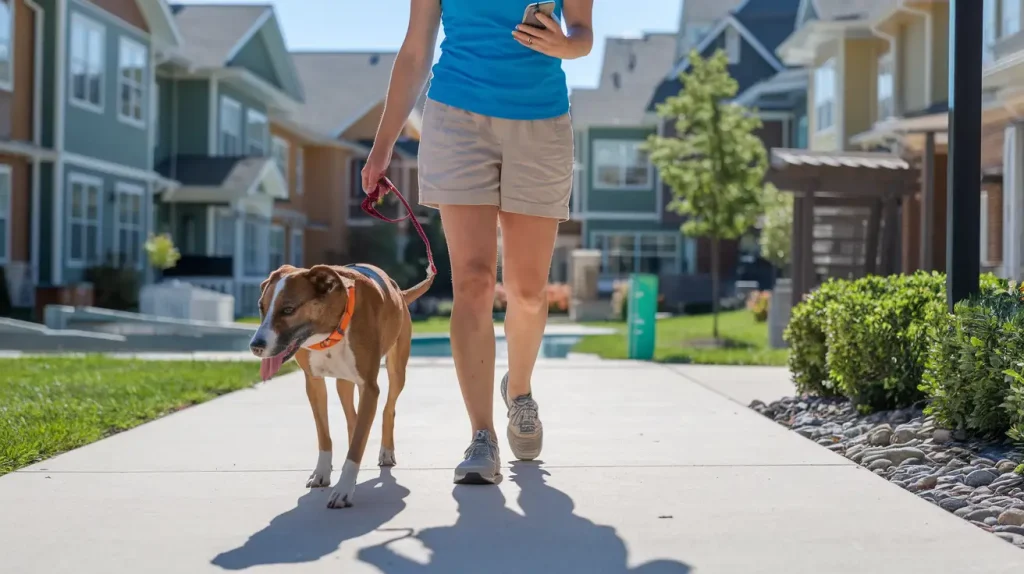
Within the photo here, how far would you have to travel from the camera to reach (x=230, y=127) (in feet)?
92.7

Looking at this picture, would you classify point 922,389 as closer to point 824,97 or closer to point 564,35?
point 564,35

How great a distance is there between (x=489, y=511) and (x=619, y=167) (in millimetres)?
35070

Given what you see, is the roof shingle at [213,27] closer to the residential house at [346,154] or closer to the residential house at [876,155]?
the residential house at [346,154]

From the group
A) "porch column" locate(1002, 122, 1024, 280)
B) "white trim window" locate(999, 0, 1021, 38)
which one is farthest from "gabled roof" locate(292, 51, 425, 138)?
"porch column" locate(1002, 122, 1024, 280)

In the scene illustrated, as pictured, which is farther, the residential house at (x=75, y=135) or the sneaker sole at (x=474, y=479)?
the residential house at (x=75, y=135)

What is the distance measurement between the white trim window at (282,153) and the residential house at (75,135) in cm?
879

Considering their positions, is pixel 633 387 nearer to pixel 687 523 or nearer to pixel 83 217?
pixel 687 523

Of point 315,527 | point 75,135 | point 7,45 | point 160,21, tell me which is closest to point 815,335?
point 315,527

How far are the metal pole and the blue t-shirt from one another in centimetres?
201

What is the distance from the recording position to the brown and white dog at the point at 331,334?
4105mm

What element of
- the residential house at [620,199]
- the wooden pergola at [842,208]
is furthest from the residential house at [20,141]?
the residential house at [620,199]

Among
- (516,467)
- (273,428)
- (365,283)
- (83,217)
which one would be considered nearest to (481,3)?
(365,283)

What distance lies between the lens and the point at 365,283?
4.50m

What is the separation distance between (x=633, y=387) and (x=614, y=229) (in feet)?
99.1
